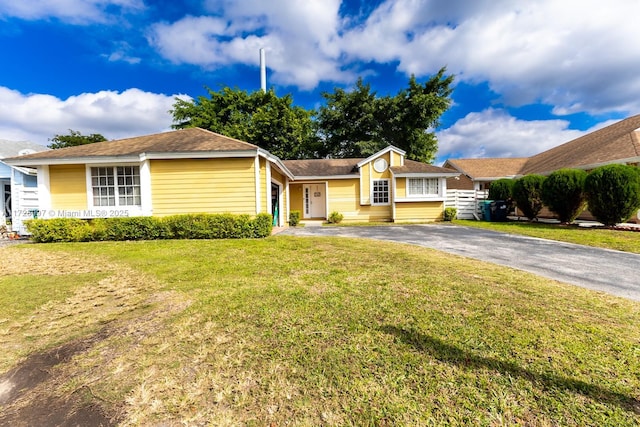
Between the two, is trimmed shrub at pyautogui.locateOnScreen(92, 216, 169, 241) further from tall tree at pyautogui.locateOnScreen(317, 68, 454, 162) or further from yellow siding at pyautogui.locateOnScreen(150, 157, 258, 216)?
tall tree at pyautogui.locateOnScreen(317, 68, 454, 162)

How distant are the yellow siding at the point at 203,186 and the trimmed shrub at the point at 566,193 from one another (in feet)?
44.3

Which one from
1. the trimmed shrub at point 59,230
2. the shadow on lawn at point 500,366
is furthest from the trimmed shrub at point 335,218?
the shadow on lawn at point 500,366

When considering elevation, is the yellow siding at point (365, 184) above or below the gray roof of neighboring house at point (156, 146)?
below

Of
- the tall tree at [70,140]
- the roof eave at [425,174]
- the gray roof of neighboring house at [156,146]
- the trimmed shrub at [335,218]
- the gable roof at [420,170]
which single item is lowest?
the trimmed shrub at [335,218]

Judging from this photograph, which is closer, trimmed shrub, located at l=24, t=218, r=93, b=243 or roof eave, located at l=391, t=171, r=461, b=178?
trimmed shrub, located at l=24, t=218, r=93, b=243

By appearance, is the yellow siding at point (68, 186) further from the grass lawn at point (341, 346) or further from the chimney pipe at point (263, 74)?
the chimney pipe at point (263, 74)

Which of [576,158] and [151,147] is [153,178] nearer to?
[151,147]

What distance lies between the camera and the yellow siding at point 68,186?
9.67 metres

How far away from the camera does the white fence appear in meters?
16.8

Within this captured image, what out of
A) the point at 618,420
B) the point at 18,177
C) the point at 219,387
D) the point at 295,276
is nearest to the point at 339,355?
the point at 219,387

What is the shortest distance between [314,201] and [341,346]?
15548 millimetres

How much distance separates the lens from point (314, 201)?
58.8ft

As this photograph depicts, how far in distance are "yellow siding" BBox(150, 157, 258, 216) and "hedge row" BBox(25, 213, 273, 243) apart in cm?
71

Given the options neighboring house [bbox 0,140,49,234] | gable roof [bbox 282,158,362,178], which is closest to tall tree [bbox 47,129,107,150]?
neighboring house [bbox 0,140,49,234]
